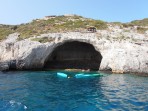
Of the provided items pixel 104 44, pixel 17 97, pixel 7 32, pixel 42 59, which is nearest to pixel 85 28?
pixel 104 44

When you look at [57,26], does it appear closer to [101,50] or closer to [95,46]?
[95,46]

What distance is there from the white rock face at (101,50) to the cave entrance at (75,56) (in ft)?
24.7

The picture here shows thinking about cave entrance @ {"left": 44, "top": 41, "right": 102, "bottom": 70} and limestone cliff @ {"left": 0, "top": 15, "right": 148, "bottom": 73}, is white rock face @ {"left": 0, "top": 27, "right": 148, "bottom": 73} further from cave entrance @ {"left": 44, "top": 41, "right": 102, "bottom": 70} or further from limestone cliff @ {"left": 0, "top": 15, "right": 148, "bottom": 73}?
cave entrance @ {"left": 44, "top": 41, "right": 102, "bottom": 70}

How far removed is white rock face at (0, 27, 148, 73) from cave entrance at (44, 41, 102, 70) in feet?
24.7

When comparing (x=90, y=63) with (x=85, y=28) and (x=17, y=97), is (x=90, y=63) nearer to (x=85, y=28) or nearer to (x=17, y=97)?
(x=85, y=28)

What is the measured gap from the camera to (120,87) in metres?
33.8

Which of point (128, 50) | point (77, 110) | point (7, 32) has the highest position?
point (7, 32)

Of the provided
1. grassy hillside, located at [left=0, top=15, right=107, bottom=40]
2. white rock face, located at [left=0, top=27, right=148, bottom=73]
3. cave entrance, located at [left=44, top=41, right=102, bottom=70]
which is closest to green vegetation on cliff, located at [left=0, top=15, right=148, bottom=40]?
grassy hillside, located at [left=0, top=15, right=107, bottom=40]

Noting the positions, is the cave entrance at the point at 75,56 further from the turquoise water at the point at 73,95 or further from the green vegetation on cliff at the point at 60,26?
the turquoise water at the point at 73,95

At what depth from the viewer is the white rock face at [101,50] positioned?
47.7 m

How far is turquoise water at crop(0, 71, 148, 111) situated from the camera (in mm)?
23469

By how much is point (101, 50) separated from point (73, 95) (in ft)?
83.7

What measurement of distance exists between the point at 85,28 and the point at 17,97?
33.7 metres

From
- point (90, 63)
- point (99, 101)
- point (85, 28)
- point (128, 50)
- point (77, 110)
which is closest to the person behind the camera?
point (77, 110)
